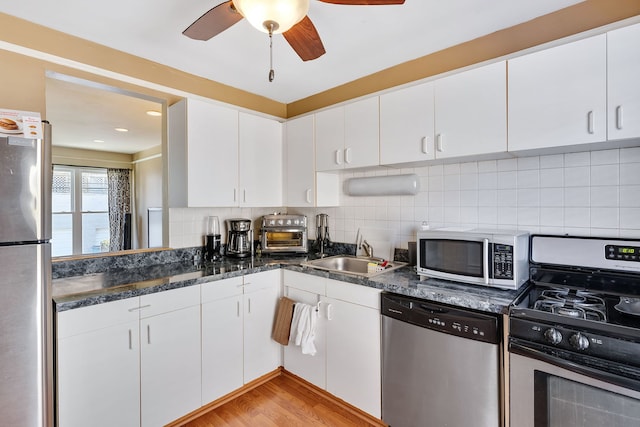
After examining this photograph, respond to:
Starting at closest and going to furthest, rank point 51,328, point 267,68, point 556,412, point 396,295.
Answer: point 556,412
point 51,328
point 396,295
point 267,68

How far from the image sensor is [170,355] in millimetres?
1868

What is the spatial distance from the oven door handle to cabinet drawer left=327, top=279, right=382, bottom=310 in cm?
73

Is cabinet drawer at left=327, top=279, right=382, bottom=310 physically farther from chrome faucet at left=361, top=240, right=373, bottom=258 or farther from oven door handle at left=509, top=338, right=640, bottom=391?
oven door handle at left=509, top=338, right=640, bottom=391

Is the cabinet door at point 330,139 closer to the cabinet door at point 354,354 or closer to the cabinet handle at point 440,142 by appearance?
the cabinet handle at point 440,142

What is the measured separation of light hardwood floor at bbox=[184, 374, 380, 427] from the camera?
1982 millimetres

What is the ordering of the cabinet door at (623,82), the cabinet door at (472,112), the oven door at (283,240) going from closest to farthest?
the cabinet door at (623,82) → the cabinet door at (472,112) → the oven door at (283,240)

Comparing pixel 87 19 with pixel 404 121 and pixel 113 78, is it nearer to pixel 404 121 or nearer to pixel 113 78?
pixel 113 78

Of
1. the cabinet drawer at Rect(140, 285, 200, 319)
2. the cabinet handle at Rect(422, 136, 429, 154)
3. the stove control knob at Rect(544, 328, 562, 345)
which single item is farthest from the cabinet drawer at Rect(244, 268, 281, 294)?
the stove control knob at Rect(544, 328, 562, 345)

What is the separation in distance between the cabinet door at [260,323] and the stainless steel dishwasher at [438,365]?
942 millimetres

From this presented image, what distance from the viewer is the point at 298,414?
2064 mm

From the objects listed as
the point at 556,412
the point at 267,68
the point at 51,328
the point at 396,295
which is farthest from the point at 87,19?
the point at 556,412

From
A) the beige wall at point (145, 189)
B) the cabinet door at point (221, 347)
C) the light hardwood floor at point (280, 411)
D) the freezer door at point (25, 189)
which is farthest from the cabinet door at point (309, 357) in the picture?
the beige wall at point (145, 189)

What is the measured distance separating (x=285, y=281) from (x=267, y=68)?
64.7 inches

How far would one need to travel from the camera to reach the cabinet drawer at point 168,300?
69.4 inches
